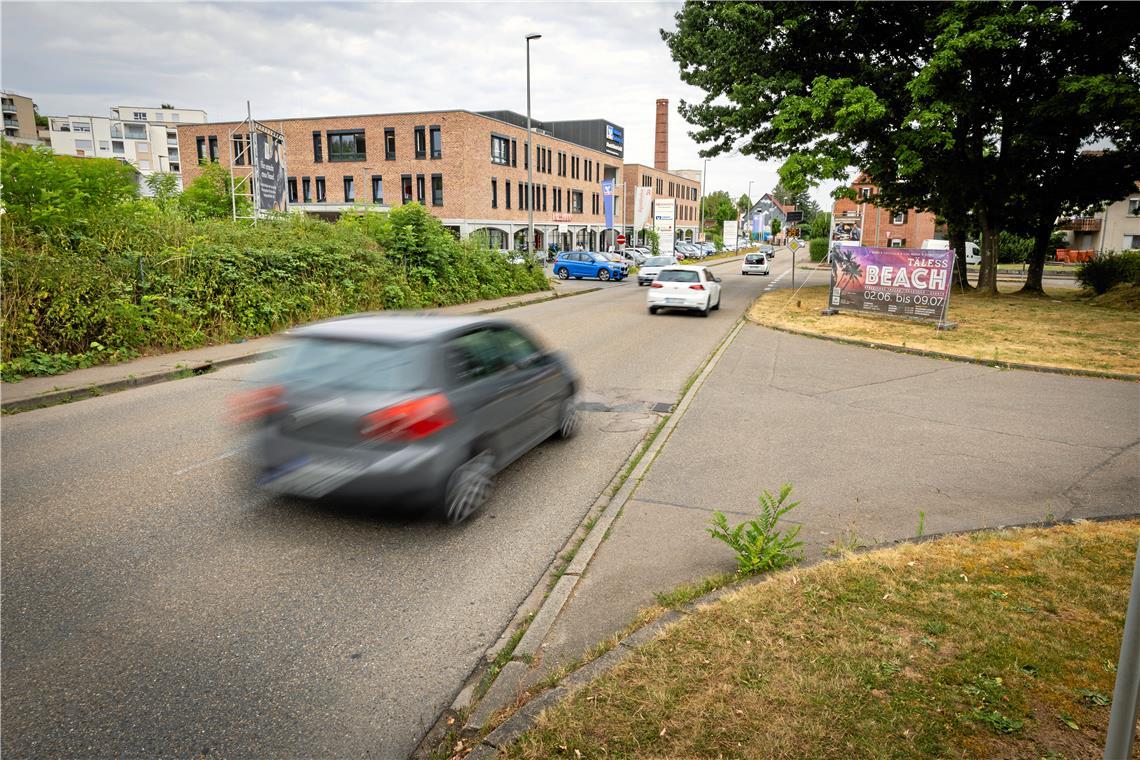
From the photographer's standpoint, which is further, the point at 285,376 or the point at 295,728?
the point at 285,376

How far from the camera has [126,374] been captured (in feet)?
34.7

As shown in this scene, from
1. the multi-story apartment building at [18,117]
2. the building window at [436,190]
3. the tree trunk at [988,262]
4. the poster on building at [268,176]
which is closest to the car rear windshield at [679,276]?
the tree trunk at [988,262]

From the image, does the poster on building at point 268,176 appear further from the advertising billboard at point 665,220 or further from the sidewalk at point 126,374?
the advertising billboard at point 665,220

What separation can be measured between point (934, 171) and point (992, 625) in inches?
978

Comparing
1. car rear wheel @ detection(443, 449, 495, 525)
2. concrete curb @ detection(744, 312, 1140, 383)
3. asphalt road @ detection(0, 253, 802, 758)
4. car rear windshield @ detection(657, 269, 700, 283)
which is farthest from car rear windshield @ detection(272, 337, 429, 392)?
car rear windshield @ detection(657, 269, 700, 283)

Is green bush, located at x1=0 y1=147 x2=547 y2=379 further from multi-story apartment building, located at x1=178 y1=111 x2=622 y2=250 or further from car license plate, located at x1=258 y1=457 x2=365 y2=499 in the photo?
multi-story apartment building, located at x1=178 y1=111 x2=622 y2=250

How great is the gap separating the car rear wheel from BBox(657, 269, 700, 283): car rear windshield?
625 inches

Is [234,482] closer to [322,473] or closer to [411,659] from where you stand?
[322,473]

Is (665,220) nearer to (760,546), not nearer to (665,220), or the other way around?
(665,220)

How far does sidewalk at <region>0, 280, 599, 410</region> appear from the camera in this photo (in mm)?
9258

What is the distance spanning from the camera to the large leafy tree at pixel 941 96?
66.0 feet

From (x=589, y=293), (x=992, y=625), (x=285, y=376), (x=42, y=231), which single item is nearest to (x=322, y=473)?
(x=285, y=376)

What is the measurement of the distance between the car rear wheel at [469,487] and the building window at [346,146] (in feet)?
163

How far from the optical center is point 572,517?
5.61m
